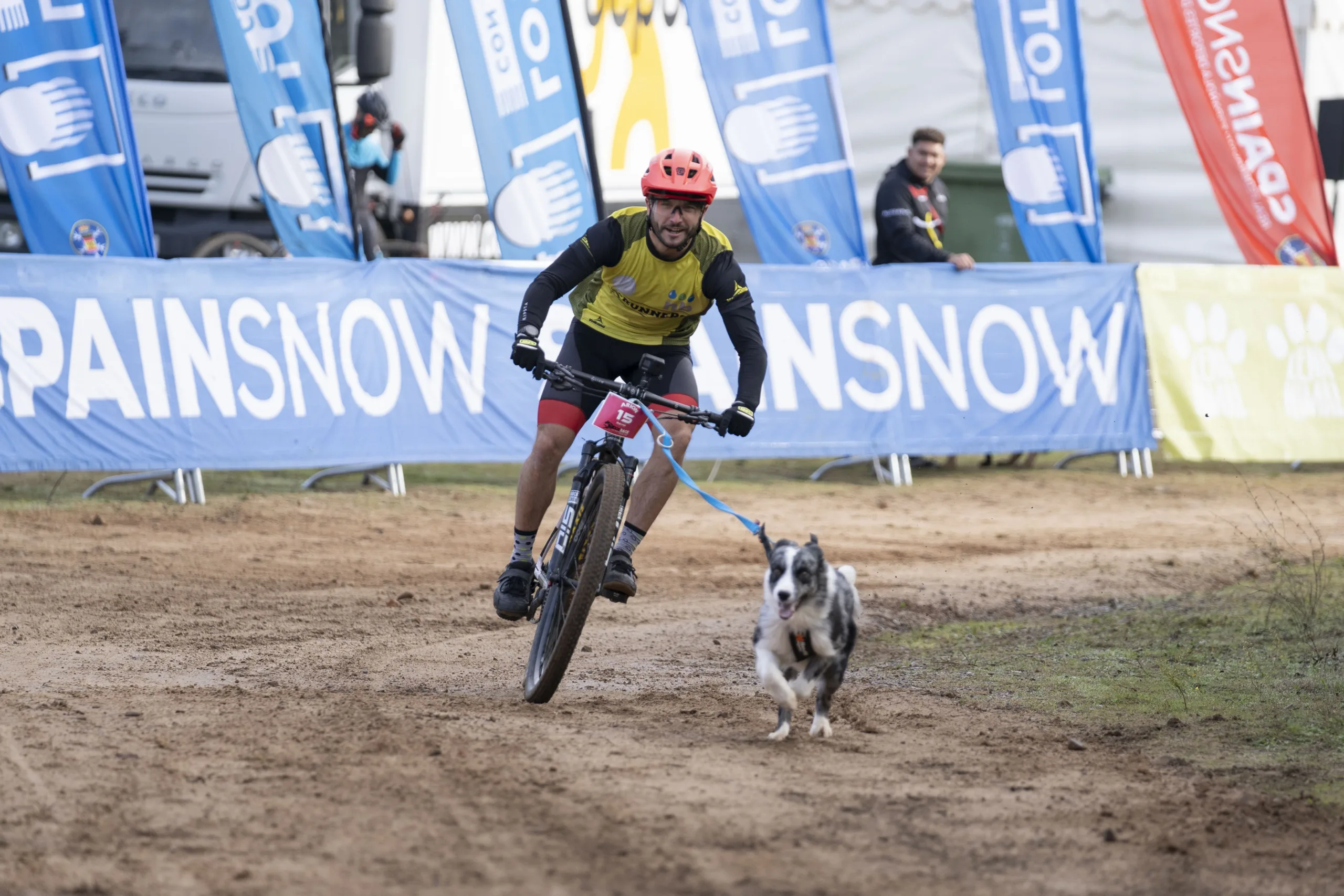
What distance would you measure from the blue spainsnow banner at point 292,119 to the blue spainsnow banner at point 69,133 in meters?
1.02

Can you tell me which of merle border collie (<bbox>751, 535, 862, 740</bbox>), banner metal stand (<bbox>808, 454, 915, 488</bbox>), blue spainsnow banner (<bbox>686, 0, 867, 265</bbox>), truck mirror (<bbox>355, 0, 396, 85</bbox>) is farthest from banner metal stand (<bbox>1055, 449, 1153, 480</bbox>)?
merle border collie (<bbox>751, 535, 862, 740</bbox>)

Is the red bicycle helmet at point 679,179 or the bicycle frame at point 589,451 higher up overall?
the red bicycle helmet at point 679,179

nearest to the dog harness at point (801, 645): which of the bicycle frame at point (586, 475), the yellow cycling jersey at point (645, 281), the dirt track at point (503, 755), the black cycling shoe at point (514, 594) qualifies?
the dirt track at point (503, 755)

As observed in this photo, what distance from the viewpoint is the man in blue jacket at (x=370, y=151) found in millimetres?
16406

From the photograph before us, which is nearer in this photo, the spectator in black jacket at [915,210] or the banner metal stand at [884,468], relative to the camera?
the banner metal stand at [884,468]

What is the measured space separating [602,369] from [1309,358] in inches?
427

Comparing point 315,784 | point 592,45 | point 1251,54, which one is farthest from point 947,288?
point 315,784

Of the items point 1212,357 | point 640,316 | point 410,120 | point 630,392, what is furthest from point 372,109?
point 630,392

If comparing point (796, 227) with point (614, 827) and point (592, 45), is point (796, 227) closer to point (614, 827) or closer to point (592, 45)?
point (592, 45)

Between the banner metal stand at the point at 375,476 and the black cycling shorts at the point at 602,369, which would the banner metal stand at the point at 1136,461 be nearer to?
the banner metal stand at the point at 375,476

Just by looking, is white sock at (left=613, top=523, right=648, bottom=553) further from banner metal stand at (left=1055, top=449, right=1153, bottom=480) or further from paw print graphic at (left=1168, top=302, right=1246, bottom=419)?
paw print graphic at (left=1168, top=302, right=1246, bottom=419)

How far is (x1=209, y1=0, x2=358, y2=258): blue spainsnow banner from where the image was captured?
13305 millimetres

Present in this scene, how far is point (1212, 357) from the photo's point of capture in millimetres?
15859

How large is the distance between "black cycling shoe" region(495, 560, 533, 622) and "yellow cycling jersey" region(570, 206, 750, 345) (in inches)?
46.7
